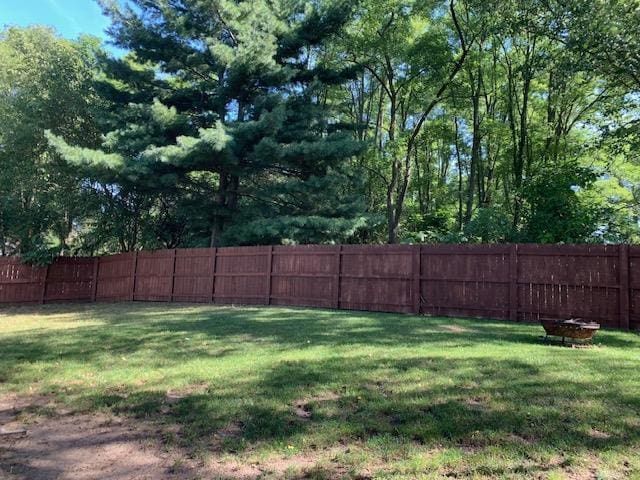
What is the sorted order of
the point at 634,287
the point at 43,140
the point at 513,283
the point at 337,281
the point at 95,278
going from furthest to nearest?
the point at 43,140, the point at 95,278, the point at 337,281, the point at 513,283, the point at 634,287

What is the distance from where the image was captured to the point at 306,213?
2009cm

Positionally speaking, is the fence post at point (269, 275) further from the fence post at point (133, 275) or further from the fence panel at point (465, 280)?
the fence post at point (133, 275)

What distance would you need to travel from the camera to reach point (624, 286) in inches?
428

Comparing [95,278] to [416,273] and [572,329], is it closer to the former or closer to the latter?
[416,273]

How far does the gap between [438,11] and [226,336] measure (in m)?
20.3

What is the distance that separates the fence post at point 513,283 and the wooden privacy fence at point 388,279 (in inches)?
0.9

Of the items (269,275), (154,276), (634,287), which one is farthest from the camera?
(154,276)

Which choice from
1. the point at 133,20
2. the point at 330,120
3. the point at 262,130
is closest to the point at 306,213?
the point at 262,130

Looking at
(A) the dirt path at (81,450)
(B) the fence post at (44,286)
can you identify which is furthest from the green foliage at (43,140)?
(A) the dirt path at (81,450)

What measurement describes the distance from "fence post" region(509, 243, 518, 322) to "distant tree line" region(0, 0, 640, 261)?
12.4 feet

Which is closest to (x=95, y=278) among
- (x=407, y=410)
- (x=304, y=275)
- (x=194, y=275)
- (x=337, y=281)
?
(x=194, y=275)

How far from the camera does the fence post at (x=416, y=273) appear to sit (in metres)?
13.3

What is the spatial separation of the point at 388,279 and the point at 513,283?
10.7 ft

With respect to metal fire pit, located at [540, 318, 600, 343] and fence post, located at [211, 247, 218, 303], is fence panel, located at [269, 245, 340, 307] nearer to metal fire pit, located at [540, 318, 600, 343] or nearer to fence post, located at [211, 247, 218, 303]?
fence post, located at [211, 247, 218, 303]
